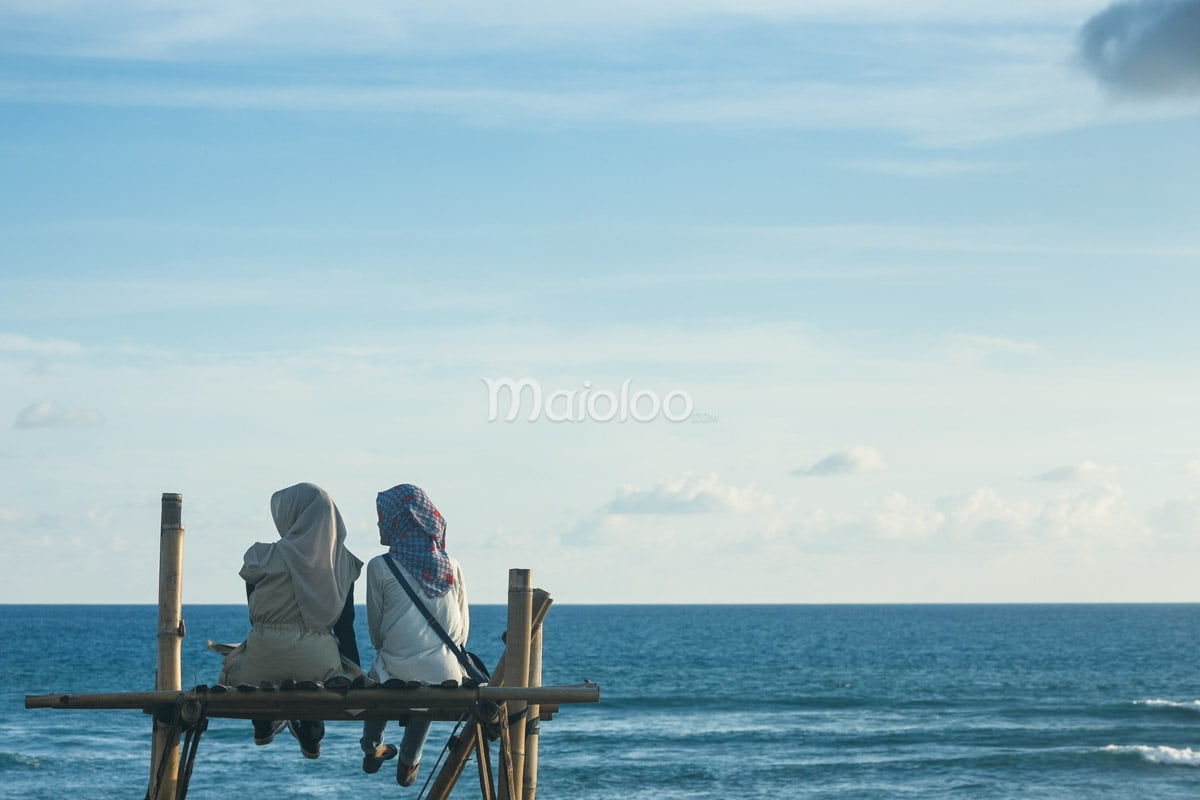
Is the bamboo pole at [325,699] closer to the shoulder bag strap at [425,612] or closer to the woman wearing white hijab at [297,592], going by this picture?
the woman wearing white hijab at [297,592]

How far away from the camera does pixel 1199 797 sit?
30547 mm

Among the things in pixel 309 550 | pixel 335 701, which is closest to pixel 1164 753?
pixel 335 701

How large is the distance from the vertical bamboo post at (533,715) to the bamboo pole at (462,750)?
3 centimetres

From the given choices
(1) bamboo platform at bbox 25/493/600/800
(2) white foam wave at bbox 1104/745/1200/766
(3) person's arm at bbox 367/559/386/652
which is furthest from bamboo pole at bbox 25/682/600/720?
(2) white foam wave at bbox 1104/745/1200/766

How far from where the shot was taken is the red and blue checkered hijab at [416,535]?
7.70m

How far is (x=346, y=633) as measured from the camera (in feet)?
25.3

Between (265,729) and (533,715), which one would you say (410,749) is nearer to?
(265,729)

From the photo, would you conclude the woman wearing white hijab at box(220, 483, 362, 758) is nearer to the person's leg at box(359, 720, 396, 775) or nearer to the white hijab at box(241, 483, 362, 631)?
the white hijab at box(241, 483, 362, 631)

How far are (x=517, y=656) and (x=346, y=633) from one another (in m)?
0.98

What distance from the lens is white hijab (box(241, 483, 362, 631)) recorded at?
731 cm

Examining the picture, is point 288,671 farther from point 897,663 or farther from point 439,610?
point 897,663

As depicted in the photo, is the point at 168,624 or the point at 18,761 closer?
the point at 168,624

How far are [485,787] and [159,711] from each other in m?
1.83

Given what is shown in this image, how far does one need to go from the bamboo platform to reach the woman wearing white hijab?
19 centimetres
